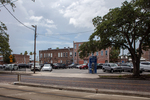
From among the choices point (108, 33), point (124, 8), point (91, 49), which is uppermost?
point (124, 8)

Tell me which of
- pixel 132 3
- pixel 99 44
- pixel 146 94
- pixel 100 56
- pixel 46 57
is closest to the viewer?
pixel 146 94

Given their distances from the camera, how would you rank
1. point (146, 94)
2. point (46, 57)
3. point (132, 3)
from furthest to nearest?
point (46, 57)
point (132, 3)
point (146, 94)

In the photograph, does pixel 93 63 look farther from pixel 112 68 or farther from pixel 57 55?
pixel 57 55

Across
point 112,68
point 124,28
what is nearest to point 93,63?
point 112,68

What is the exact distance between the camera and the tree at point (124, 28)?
1777cm

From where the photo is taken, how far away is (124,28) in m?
19.7

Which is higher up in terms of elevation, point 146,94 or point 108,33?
point 108,33

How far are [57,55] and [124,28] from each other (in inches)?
2139

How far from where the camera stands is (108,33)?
18.8 meters

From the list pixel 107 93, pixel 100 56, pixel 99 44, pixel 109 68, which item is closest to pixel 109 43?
pixel 99 44

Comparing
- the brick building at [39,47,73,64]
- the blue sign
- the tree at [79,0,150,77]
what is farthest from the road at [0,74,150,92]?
Result: the brick building at [39,47,73,64]

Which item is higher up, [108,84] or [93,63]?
[93,63]

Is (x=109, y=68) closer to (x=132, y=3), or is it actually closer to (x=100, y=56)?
(x=132, y=3)

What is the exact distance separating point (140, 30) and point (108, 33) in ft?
13.5
